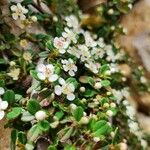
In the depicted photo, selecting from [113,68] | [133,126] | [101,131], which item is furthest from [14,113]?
[133,126]

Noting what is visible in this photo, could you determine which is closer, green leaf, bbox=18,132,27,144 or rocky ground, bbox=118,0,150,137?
green leaf, bbox=18,132,27,144

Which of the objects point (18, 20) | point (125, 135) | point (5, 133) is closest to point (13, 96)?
point (5, 133)

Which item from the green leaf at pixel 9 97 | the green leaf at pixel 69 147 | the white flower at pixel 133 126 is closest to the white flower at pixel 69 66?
the green leaf at pixel 9 97

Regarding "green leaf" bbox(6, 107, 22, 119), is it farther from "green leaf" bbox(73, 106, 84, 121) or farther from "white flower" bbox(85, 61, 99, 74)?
"white flower" bbox(85, 61, 99, 74)

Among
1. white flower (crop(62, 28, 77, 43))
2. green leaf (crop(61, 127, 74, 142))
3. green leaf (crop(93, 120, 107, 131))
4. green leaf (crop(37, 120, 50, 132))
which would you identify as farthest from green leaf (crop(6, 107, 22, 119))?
white flower (crop(62, 28, 77, 43))

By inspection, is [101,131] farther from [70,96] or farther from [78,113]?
[70,96]

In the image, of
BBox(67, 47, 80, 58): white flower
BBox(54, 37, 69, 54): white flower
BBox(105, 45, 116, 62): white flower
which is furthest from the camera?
BBox(105, 45, 116, 62): white flower

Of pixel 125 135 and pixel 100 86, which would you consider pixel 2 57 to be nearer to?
pixel 100 86
